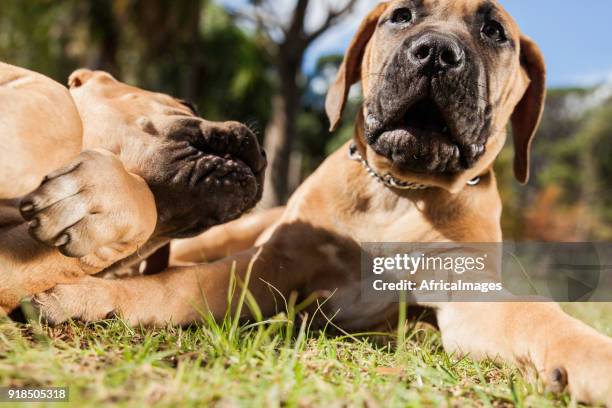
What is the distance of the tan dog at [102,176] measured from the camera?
1.85 metres

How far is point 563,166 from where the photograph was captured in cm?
3938

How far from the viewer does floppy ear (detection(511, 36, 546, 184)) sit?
3.23 m

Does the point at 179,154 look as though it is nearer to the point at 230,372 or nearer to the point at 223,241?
the point at 230,372

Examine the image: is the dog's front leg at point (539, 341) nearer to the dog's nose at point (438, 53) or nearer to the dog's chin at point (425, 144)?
the dog's chin at point (425, 144)

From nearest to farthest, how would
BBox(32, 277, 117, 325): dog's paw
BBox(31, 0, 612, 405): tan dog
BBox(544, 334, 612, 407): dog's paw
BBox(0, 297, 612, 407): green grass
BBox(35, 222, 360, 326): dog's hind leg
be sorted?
BBox(0, 297, 612, 407): green grass, BBox(544, 334, 612, 407): dog's paw, BBox(32, 277, 117, 325): dog's paw, BBox(35, 222, 360, 326): dog's hind leg, BBox(31, 0, 612, 405): tan dog

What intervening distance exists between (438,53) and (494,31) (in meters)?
0.68

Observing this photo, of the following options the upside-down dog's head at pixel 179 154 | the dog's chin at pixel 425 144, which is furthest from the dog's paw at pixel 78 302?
the dog's chin at pixel 425 144

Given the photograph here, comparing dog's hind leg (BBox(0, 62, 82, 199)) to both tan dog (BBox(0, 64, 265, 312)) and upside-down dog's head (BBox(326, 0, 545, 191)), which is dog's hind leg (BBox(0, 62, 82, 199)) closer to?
tan dog (BBox(0, 64, 265, 312))

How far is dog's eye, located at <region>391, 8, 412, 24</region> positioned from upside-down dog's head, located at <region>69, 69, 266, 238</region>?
982 millimetres

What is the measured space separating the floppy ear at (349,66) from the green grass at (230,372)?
150 centimetres

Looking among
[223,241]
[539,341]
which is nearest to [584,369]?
[539,341]

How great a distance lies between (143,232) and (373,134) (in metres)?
1.14

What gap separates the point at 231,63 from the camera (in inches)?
896

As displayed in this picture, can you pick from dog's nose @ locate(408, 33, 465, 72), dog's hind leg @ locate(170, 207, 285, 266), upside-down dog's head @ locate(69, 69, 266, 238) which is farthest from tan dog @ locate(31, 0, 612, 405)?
dog's hind leg @ locate(170, 207, 285, 266)
